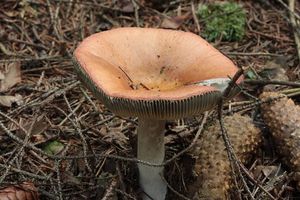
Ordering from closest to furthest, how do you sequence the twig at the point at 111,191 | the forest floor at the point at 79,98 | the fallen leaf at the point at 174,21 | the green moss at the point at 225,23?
1. the twig at the point at 111,191
2. the forest floor at the point at 79,98
3. the green moss at the point at 225,23
4. the fallen leaf at the point at 174,21

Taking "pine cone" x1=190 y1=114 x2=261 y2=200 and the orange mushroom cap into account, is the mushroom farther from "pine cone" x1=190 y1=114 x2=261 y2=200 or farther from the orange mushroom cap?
"pine cone" x1=190 y1=114 x2=261 y2=200

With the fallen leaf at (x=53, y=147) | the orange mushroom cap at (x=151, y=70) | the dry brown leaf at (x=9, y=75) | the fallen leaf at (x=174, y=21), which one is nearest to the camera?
the orange mushroom cap at (x=151, y=70)

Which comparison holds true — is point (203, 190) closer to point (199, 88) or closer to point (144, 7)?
point (199, 88)

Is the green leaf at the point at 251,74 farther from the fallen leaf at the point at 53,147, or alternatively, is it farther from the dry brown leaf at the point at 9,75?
the dry brown leaf at the point at 9,75

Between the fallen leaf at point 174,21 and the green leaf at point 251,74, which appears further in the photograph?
the fallen leaf at point 174,21

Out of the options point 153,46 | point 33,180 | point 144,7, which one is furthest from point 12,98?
point 144,7

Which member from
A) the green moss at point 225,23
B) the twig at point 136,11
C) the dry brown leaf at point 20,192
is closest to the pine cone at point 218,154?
the dry brown leaf at point 20,192

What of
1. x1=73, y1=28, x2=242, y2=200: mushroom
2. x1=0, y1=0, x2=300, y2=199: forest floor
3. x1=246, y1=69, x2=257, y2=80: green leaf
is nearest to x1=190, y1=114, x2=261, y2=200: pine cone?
x1=0, y1=0, x2=300, y2=199: forest floor
